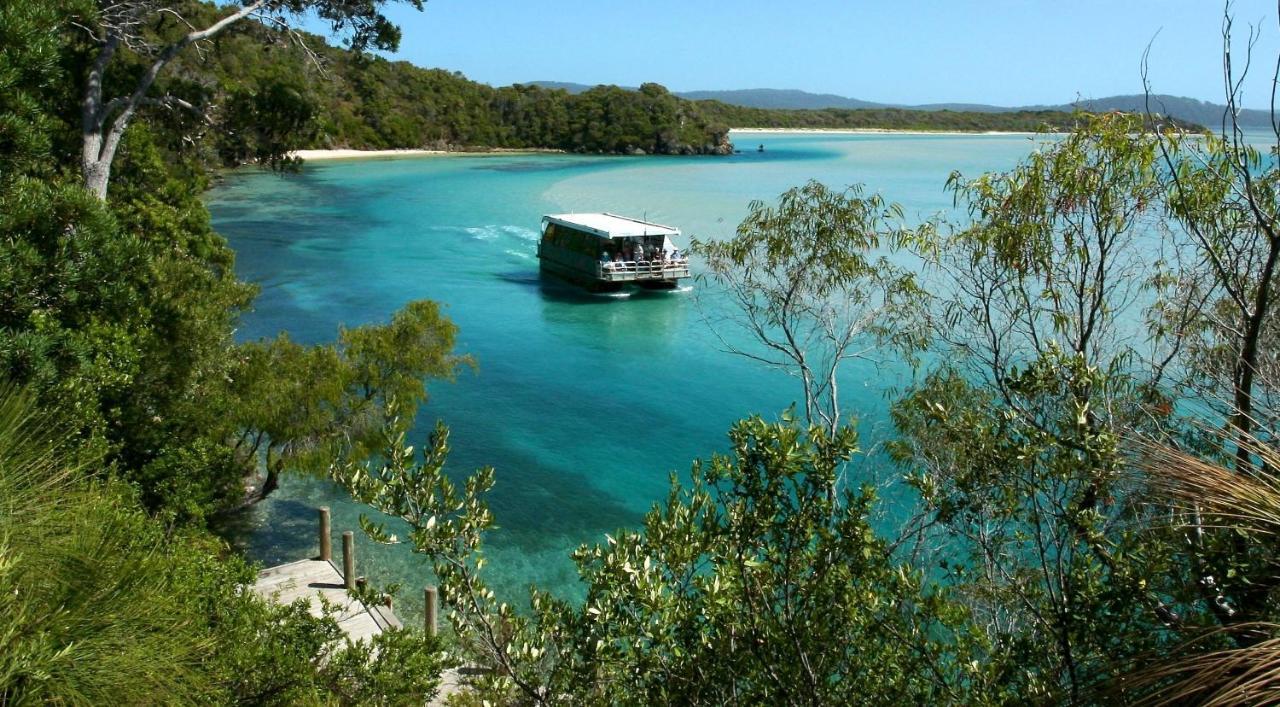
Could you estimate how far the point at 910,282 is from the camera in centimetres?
1154

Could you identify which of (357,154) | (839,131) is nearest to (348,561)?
(357,154)

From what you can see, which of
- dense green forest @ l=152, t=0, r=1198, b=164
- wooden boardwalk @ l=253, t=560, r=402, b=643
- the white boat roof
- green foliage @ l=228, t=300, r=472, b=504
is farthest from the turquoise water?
dense green forest @ l=152, t=0, r=1198, b=164

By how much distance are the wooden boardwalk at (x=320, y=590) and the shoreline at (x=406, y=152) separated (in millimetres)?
70401

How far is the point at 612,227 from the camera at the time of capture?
38000 mm

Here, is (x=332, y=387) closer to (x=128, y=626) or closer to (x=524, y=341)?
(x=128, y=626)

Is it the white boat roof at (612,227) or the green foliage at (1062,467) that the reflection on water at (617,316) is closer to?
the white boat roof at (612,227)

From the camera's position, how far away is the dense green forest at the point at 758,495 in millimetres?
Answer: 4176

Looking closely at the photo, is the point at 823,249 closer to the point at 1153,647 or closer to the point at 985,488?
the point at 985,488

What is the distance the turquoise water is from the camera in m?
16.5

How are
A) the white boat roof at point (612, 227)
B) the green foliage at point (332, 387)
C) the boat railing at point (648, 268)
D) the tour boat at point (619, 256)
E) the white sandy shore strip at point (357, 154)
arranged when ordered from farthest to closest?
the white sandy shore strip at point (357, 154) < the white boat roof at point (612, 227) < the tour boat at point (619, 256) < the boat railing at point (648, 268) < the green foliage at point (332, 387)

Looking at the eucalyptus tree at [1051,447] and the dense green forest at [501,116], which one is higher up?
the dense green forest at [501,116]

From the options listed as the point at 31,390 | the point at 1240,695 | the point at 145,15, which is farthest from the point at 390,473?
the point at 145,15

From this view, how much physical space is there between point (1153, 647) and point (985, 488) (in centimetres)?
147

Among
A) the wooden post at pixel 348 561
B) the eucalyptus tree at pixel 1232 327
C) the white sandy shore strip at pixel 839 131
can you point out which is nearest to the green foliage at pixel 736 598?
the eucalyptus tree at pixel 1232 327
